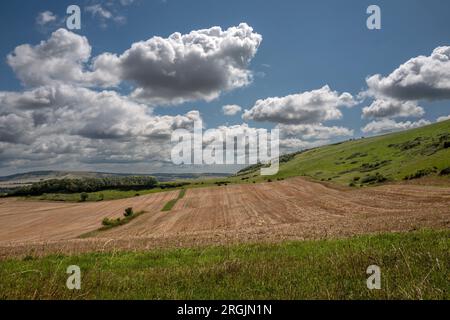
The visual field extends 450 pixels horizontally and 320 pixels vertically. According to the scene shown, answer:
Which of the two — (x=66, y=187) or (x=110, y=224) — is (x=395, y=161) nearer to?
(x=110, y=224)

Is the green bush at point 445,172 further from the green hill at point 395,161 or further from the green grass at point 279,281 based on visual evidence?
the green grass at point 279,281

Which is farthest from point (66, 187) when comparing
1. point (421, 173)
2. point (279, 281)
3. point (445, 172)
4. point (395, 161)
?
point (279, 281)

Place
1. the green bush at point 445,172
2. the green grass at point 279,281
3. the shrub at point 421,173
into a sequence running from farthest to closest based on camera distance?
the shrub at point 421,173
the green bush at point 445,172
the green grass at point 279,281

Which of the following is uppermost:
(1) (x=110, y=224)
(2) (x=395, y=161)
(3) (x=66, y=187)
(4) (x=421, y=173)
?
(2) (x=395, y=161)

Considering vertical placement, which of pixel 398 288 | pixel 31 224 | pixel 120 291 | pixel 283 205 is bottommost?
pixel 31 224

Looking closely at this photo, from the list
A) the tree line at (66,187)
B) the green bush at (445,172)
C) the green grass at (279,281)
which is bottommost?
the tree line at (66,187)

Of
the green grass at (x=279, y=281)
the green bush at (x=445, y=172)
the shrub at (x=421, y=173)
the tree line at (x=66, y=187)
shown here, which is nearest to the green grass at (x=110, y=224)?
the green grass at (x=279, y=281)

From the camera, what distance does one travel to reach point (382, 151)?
156m

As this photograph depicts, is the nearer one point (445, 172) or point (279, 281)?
point (279, 281)
